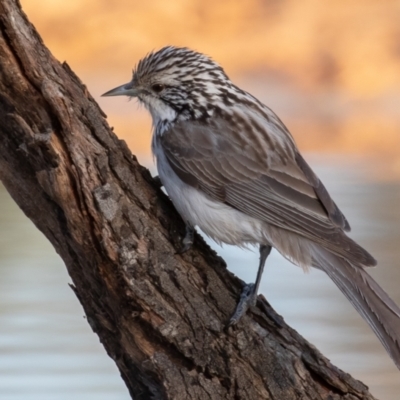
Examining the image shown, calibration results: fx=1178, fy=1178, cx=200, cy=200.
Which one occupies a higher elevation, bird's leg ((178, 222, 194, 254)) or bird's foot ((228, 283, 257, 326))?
bird's leg ((178, 222, 194, 254))

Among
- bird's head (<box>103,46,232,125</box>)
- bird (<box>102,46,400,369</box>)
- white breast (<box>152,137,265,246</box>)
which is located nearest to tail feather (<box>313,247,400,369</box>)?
bird (<box>102,46,400,369</box>)

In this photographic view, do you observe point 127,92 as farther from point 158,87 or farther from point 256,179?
point 256,179

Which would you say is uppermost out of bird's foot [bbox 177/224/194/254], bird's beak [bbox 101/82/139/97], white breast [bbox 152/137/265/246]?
bird's beak [bbox 101/82/139/97]

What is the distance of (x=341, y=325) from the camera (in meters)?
9.17

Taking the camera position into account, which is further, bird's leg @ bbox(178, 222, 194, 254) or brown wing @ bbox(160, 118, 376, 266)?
brown wing @ bbox(160, 118, 376, 266)

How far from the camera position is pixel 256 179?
548cm

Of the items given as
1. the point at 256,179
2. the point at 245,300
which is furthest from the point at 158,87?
the point at 245,300

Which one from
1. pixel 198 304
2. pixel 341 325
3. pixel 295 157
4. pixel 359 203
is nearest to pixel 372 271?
pixel 341 325

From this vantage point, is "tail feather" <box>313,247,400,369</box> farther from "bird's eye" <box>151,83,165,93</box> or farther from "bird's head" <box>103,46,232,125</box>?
"bird's eye" <box>151,83,165,93</box>

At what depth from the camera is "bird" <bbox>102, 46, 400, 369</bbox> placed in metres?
5.27

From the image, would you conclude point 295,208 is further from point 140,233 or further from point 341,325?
point 341,325

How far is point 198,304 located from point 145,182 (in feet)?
1.94

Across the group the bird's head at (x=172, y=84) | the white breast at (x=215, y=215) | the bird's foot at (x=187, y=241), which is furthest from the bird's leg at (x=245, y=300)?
the bird's head at (x=172, y=84)

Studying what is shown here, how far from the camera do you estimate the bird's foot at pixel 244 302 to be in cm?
513
